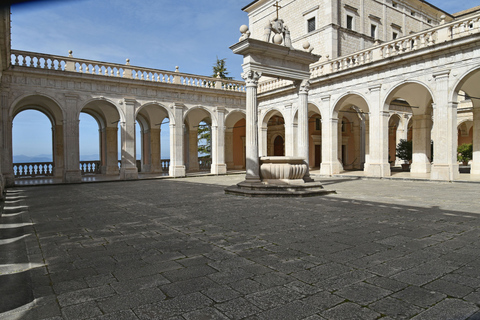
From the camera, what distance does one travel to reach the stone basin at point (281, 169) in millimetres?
11289

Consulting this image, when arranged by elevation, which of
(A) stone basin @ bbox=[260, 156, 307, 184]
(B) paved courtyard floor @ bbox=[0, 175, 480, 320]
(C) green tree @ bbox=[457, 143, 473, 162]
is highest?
(C) green tree @ bbox=[457, 143, 473, 162]

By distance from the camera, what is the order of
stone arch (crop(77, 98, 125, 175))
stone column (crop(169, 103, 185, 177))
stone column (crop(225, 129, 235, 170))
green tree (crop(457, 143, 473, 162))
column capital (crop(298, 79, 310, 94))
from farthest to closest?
stone column (crop(225, 129, 235, 170)), green tree (crop(457, 143, 473, 162)), stone arch (crop(77, 98, 125, 175)), stone column (crop(169, 103, 185, 177)), column capital (crop(298, 79, 310, 94))

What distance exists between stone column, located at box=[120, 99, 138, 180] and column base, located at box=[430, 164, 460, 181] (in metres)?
15.7

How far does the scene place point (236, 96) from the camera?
23.9m

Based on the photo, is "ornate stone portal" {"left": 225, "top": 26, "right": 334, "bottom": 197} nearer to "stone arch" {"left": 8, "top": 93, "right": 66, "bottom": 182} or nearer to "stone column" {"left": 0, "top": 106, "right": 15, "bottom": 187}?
"stone column" {"left": 0, "top": 106, "right": 15, "bottom": 187}

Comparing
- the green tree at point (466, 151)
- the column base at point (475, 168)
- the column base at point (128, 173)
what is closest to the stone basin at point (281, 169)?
the column base at point (128, 173)

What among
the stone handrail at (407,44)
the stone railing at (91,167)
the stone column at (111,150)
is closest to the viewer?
the stone handrail at (407,44)

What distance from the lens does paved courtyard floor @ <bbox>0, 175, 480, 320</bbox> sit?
2822 mm

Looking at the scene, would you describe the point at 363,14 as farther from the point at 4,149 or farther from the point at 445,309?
the point at 445,309

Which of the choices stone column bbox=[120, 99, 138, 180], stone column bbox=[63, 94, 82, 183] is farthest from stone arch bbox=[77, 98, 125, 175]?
stone column bbox=[63, 94, 82, 183]

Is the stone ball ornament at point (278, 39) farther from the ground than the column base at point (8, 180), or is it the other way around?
the stone ball ornament at point (278, 39)

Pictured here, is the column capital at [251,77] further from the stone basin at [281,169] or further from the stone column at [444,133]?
the stone column at [444,133]

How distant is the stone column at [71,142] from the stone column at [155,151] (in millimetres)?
7713

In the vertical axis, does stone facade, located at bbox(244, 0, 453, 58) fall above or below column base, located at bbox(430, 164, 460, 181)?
above
